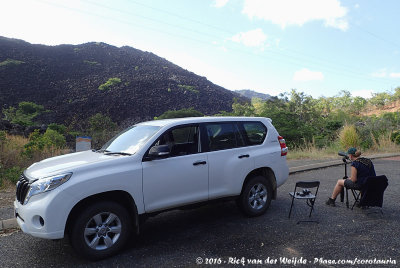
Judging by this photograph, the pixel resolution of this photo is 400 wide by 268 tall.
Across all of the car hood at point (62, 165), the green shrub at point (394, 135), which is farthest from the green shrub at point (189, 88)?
the car hood at point (62, 165)

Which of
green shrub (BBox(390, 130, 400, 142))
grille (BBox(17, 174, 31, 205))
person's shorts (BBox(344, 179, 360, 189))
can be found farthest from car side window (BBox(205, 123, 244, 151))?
green shrub (BBox(390, 130, 400, 142))

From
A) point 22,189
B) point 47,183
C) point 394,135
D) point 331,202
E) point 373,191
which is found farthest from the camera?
point 394,135

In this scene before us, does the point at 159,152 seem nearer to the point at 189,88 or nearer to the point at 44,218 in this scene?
the point at 44,218

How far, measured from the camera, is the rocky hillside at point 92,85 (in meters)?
58.0

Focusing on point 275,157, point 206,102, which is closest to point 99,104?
point 206,102

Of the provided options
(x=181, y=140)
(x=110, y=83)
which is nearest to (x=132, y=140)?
(x=181, y=140)

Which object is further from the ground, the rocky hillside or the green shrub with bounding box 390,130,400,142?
the rocky hillside

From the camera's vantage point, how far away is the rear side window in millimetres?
5547

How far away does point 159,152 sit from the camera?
4184 mm

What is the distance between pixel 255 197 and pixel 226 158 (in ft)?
3.29

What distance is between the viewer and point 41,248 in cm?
433

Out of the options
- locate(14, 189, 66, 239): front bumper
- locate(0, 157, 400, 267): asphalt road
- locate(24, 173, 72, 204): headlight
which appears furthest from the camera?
locate(0, 157, 400, 267): asphalt road

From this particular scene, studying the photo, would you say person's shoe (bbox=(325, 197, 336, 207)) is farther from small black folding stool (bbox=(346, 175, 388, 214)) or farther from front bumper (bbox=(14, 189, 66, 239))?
front bumper (bbox=(14, 189, 66, 239))

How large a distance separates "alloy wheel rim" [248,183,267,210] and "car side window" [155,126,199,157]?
138 cm
